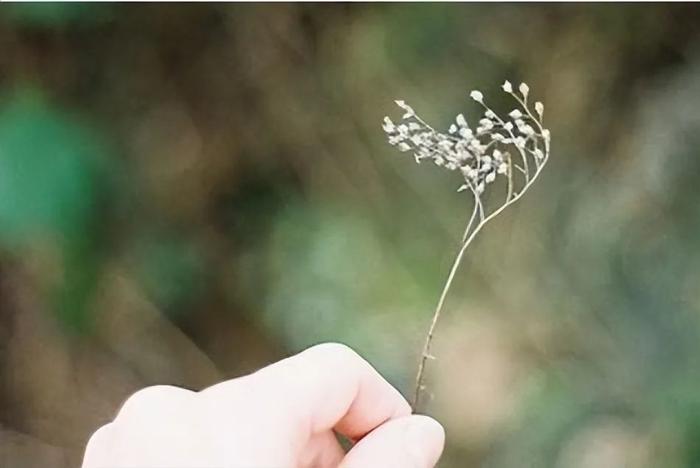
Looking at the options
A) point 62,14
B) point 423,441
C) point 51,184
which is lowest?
point 423,441

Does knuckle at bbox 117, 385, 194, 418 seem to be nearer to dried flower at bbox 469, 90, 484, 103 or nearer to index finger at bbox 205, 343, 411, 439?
index finger at bbox 205, 343, 411, 439

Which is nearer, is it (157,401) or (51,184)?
(157,401)

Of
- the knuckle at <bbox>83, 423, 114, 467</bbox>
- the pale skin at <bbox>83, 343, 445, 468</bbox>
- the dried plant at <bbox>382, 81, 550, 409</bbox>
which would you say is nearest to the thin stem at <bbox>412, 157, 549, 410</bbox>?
the dried plant at <bbox>382, 81, 550, 409</bbox>

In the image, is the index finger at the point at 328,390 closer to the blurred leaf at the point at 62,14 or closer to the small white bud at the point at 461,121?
the small white bud at the point at 461,121

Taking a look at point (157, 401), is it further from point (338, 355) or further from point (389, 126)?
point (389, 126)

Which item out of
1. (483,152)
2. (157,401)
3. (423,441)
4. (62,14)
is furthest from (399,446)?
(62,14)

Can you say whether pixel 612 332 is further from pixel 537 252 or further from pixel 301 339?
pixel 301 339
